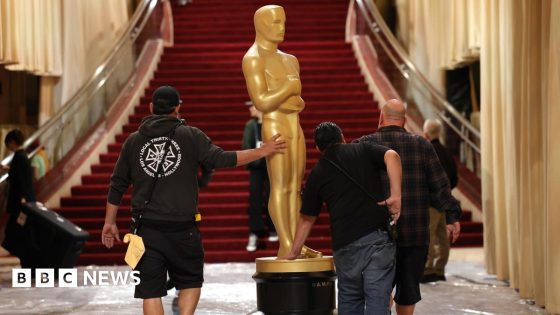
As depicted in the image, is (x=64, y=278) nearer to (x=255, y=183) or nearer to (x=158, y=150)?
(x=255, y=183)

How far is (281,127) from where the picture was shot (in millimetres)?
6668

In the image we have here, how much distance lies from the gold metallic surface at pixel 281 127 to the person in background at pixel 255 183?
4.37 meters

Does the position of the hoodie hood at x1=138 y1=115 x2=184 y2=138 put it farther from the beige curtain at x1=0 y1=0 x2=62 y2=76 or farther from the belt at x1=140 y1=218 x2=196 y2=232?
the beige curtain at x1=0 y1=0 x2=62 y2=76

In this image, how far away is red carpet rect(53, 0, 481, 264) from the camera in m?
12.2

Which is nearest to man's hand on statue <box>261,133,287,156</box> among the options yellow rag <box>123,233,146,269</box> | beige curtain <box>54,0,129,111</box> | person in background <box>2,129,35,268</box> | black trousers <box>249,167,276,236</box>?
yellow rag <box>123,233,146,269</box>

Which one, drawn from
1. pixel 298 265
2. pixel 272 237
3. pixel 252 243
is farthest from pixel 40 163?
pixel 298 265

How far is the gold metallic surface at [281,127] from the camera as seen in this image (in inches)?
261

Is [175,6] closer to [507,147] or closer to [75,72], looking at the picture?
[75,72]

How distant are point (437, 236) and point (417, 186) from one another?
152 inches

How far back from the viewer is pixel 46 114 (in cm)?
1457

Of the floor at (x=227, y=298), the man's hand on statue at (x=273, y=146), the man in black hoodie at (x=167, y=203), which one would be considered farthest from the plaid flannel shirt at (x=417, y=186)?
the floor at (x=227, y=298)

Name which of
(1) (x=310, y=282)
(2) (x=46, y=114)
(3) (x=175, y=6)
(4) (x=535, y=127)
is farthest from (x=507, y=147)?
(3) (x=175, y=6)

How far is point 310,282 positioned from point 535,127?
8.25ft

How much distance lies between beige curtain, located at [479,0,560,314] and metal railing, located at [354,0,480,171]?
9.63 ft
